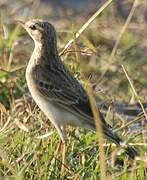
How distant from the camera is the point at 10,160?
6543 millimetres

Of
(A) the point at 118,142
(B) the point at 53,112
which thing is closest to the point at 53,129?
(B) the point at 53,112

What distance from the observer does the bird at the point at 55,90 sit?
22.9 feet

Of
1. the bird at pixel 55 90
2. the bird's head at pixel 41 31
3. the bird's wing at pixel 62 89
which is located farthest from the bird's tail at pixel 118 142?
the bird's head at pixel 41 31

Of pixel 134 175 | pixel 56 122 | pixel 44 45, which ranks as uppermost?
pixel 44 45

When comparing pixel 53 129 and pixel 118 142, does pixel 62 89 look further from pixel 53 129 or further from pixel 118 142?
pixel 118 142

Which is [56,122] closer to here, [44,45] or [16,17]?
[44,45]

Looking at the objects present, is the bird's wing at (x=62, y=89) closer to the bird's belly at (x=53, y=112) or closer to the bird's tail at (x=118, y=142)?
the bird's belly at (x=53, y=112)

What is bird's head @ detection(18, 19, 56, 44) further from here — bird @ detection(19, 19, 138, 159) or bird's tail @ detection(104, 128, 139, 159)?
bird's tail @ detection(104, 128, 139, 159)

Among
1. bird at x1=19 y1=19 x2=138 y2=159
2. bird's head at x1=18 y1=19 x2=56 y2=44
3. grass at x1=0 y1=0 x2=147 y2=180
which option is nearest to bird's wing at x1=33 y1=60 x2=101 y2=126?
bird at x1=19 y1=19 x2=138 y2=159

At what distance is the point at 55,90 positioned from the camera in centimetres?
727

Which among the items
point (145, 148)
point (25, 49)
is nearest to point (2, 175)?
point (145, 148)

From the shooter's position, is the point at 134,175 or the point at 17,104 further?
the point at 17,104

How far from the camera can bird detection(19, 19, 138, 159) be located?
698 cm

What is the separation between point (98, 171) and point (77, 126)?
0.65 meters
